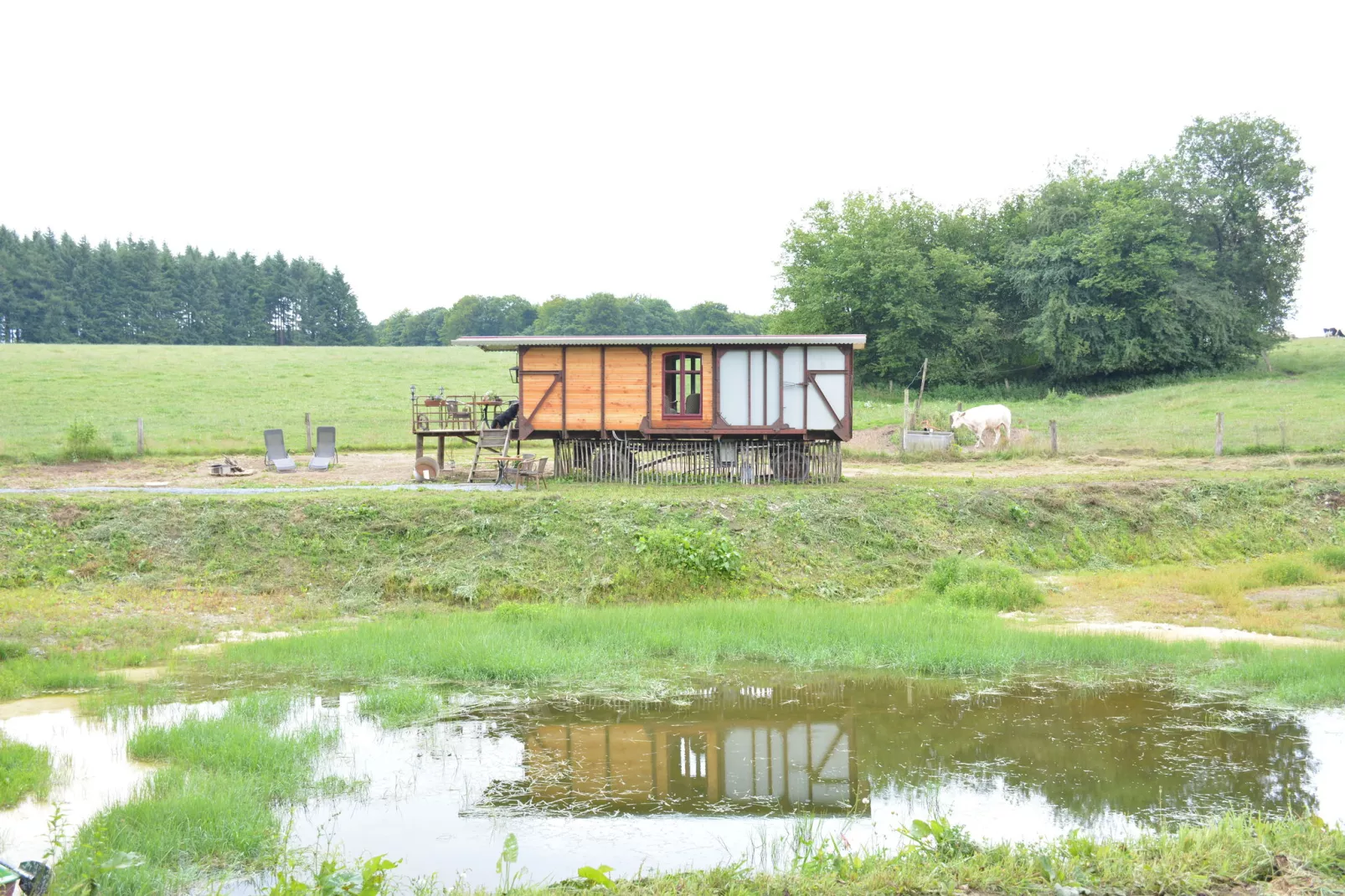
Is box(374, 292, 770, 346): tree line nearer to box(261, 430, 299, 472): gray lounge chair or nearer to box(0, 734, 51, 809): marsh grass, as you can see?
box(261, 430, 299, 472): gray lounge chair

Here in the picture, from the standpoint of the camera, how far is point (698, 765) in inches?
359

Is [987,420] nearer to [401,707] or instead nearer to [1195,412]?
[1195,412]

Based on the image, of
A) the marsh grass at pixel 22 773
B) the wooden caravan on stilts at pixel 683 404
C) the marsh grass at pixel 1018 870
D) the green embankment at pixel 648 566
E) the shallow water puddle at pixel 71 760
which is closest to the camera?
the marsh grass at pixel 1018 870

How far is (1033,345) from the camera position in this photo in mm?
48625

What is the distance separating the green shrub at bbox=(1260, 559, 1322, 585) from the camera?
1678cm

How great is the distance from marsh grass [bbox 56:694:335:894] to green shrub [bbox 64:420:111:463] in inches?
803

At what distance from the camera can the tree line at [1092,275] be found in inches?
1816

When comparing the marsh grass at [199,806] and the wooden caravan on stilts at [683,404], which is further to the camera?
the wooden caravan on stilts at [683,404]

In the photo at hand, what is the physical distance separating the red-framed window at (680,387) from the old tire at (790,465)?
84.2 inches

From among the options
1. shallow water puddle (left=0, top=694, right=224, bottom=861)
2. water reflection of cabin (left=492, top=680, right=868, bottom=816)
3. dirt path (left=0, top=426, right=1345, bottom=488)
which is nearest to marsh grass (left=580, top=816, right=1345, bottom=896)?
water reflection of cabin (left=492, top=680, right=868, bottom=816)

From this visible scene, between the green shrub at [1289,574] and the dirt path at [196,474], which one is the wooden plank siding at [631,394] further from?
the green shrub at [1289,574]

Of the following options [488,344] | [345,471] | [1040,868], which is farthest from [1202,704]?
[345,471]

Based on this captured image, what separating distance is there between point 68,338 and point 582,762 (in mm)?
79127

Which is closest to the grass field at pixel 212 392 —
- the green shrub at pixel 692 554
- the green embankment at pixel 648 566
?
the green embankment at pixel 648 566
